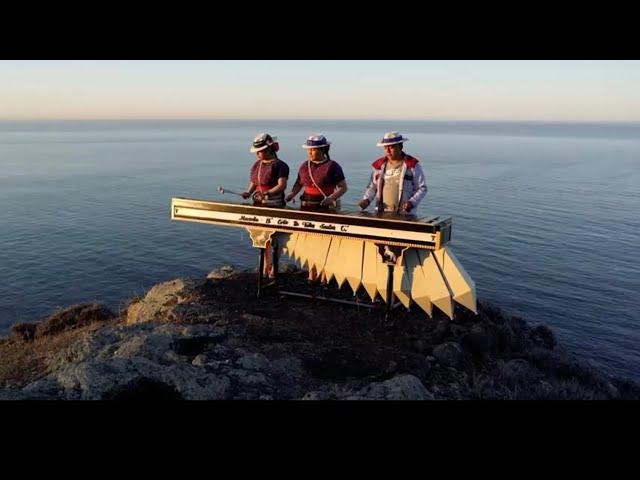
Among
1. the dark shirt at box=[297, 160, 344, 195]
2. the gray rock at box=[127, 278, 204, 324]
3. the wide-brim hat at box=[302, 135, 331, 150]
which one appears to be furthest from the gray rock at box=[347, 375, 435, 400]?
the gray rock at box=[127, 278, 204, 324]

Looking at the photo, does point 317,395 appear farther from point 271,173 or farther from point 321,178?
point 271,173

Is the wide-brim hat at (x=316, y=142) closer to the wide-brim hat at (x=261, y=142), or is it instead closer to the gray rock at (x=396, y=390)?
the wide-brim hat at (x=261, y=142)

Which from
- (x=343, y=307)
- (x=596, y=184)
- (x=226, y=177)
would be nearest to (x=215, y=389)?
(x=343, y=307)

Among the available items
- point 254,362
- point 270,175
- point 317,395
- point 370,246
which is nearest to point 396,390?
point 317,395

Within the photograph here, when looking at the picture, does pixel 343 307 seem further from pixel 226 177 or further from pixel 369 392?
pixel 226 177

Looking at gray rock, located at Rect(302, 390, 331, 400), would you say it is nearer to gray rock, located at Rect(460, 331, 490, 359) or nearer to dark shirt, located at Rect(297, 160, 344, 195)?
gray rock, located at Rect(460, 331, 490, 359)

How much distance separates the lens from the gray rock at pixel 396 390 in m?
7.23

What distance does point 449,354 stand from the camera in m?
9.08

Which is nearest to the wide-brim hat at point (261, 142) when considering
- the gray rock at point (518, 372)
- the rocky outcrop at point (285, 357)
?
the rocky outcrop at point (285, 357)

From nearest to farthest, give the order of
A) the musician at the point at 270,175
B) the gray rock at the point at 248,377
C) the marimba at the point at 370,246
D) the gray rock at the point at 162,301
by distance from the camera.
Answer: the gray rock at the point at 248,377
the marimba at the point at 370,246
the musician at the point at 270,175
the gray rock at the point at 162,301

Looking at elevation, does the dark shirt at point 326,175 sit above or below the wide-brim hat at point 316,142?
below

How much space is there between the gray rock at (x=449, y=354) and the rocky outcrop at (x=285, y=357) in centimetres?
2

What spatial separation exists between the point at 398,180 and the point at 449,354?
3.16 metres

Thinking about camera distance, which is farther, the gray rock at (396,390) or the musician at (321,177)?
the musician at (321,177)
